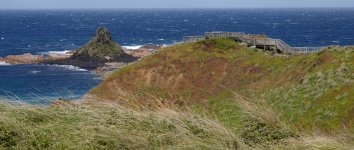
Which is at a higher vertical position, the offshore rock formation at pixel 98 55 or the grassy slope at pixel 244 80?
the grassy slope at pixel 244 80

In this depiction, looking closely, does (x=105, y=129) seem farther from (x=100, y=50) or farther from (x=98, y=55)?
(x=100, y=50)

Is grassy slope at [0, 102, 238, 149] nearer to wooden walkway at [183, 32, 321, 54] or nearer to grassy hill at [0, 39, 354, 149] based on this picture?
grassy hill at [0, 39, 354, 149]

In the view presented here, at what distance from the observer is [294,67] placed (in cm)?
3956

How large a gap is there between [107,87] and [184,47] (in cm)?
1036

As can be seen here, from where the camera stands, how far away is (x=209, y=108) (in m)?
32.2

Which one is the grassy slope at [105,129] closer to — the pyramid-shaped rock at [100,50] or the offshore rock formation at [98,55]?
the offshore rock formation at [98,55]

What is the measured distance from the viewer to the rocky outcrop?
322 feet

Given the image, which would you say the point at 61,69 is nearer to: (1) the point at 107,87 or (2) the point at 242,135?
(1) the point at 107,87

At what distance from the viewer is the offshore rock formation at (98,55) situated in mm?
95875

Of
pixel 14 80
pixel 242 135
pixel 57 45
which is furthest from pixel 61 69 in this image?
pixel 242 135

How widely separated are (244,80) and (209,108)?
31.6ft

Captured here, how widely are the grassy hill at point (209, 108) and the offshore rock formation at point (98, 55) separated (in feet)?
155

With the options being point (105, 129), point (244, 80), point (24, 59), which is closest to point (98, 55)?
point (24, 59)

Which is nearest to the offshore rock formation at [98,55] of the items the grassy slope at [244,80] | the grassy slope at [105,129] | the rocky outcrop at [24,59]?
the rocky outcrop at [24,59]
